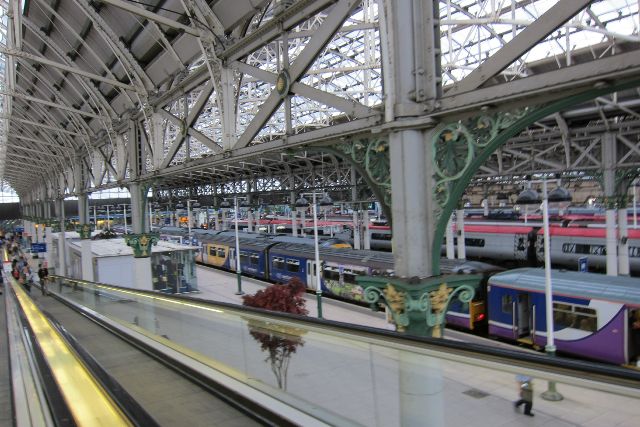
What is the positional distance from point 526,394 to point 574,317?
10976 millimetres

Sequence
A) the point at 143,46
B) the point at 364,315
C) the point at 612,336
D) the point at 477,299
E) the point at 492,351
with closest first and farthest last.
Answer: the point at 492,351 → the point at 143,46 → the point at 612,336 → the point at 477,299 → the point at 364,315

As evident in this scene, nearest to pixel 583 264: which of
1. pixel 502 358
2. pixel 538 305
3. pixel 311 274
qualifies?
pixel 538 305

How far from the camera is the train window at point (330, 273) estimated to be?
19.0 meters

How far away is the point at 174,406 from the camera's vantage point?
3756mm

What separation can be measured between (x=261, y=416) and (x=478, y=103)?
2955 millimetres

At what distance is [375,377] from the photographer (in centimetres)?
313

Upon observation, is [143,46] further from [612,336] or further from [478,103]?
[612,336]

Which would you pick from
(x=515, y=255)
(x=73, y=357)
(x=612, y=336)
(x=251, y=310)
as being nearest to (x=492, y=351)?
(x=251, y=310)

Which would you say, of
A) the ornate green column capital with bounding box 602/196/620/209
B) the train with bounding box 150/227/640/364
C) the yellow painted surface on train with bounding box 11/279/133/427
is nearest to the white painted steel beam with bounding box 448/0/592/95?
the yellow painted surface on train with bounding box 11/279/133/427

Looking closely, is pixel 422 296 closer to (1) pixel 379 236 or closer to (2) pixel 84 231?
(2) pixel 84 231

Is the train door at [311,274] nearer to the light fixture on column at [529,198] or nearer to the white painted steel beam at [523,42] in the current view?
the light fixture on column at [529,198]

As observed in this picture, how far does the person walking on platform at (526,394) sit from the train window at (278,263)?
20.6 meters

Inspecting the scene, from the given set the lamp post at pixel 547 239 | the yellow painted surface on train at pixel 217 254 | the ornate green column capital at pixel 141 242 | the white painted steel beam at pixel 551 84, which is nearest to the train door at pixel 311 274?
the ornate green column capital at pixel 141 242

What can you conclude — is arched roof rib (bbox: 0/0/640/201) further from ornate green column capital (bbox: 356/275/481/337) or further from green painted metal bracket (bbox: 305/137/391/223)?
ornate green column capital (bbox: 356/275/481/337)
